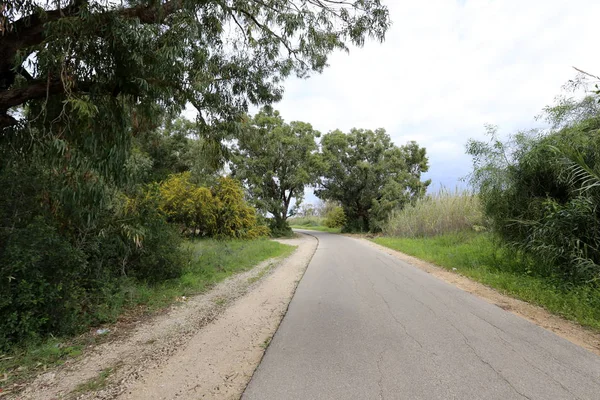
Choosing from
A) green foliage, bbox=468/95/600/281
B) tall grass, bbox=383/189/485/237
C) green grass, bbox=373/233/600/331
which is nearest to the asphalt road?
green grass, bbox=373/233/600/331

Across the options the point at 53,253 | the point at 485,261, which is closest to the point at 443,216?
the point at 485,261

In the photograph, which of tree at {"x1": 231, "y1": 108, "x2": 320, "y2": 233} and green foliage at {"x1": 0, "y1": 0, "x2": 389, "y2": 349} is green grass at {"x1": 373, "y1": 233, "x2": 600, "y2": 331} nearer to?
green foliage at {"x1": 0, "y1": 0, "x2": 389, "y2": 349}

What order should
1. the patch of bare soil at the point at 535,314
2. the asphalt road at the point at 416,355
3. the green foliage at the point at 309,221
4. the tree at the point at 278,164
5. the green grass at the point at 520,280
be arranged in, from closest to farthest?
the asphalt road at the point at 416,355 < the patch of bare soil at the point at 535,314 < the green grass at the point at 520,280 < the tree at the point at 278,164 < the green foliage at the point at 309,221

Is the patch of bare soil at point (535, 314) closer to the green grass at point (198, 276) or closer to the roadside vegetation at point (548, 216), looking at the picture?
the roadside vegetation at point (548, 216)

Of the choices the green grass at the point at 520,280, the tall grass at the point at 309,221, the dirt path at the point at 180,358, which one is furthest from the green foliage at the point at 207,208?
the tall grass at the point at 309,221

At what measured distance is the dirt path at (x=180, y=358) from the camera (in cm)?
299

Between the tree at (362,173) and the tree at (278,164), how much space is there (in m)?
3.61

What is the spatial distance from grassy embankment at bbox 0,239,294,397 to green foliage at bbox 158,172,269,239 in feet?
12.7

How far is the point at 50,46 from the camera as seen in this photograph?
384 centimetres

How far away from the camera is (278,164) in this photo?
28.5m

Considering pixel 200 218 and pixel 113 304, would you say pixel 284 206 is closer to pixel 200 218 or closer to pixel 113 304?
pixel 200 218

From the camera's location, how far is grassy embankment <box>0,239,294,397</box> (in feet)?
11.4

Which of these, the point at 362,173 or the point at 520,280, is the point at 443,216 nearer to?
the point at 520,280

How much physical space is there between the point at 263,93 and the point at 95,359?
6.10m
